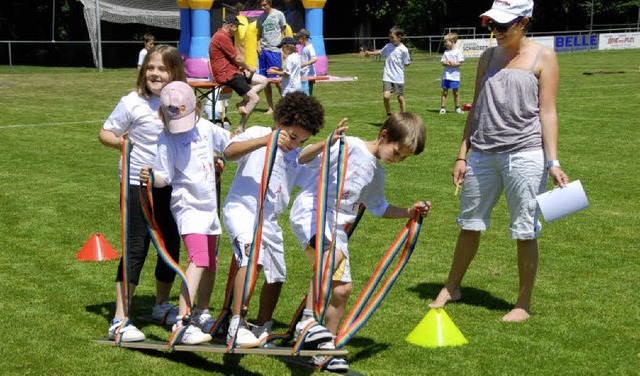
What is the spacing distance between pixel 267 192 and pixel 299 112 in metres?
0.56

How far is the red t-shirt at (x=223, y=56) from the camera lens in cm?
1627

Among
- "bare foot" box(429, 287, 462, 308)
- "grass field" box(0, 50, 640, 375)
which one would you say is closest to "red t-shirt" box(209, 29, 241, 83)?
"grass field" box(0, 50, 640, 375)

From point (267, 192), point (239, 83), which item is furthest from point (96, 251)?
point (239, 83)

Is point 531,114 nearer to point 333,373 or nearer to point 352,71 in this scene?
point 333,373

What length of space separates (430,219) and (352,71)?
25.9 meters

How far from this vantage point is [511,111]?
5.73 metres

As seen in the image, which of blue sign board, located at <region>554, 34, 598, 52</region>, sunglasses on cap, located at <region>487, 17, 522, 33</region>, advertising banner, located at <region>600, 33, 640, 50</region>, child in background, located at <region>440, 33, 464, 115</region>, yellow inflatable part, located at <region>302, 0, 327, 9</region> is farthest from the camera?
advertising banner, located at <region>600, 33, 640, 50</region>

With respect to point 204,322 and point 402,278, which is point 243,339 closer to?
point 204,322

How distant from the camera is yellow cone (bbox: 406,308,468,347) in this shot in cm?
544

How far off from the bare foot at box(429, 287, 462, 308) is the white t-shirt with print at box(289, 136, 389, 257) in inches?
54.6

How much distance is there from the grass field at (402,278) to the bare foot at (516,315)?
0.06m

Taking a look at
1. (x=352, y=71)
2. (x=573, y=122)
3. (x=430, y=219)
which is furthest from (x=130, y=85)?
(x=430, y=219)

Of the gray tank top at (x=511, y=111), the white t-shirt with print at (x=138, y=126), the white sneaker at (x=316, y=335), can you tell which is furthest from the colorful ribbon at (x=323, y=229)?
the gray tank top at (x=511, y=111)

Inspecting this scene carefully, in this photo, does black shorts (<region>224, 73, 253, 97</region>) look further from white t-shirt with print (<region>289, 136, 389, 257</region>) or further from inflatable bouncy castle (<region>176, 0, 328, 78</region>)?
white t-shirt with print (<region>289, 136, 389, 257</region>)
